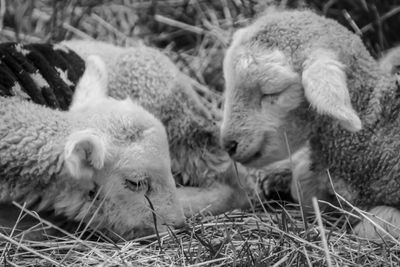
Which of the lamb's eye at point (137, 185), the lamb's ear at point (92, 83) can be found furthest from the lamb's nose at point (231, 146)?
the lamb's ear at point (92, 83)

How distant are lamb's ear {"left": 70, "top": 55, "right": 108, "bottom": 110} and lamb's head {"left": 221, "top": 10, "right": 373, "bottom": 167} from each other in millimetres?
833

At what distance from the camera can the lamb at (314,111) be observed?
4805 mm

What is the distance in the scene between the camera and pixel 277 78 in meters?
4.94

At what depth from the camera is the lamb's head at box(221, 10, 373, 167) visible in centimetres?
495

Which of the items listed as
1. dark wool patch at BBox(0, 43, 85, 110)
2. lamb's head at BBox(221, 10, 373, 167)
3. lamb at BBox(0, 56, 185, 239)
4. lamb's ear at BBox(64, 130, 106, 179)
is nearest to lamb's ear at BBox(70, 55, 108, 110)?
dark wool patch at BBox(0, 43, 85, 110)

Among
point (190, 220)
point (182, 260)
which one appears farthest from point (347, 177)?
point (182, 260)

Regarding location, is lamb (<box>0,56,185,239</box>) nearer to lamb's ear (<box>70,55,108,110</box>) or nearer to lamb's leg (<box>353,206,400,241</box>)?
lamb's ear (<box>70,55,108,110</box>)

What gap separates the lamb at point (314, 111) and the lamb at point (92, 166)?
687 mm

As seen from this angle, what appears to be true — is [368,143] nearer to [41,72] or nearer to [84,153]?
[84,153]

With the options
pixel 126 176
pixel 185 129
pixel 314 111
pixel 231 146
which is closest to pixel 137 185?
pixel 126 176

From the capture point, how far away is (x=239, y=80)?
16.7 feet

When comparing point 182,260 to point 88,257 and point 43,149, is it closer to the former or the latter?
point 88,257

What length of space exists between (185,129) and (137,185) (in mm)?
1077

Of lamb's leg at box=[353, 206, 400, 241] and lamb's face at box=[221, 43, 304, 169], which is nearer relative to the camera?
lamb's leg at box=[353, 206, 400, 241]
